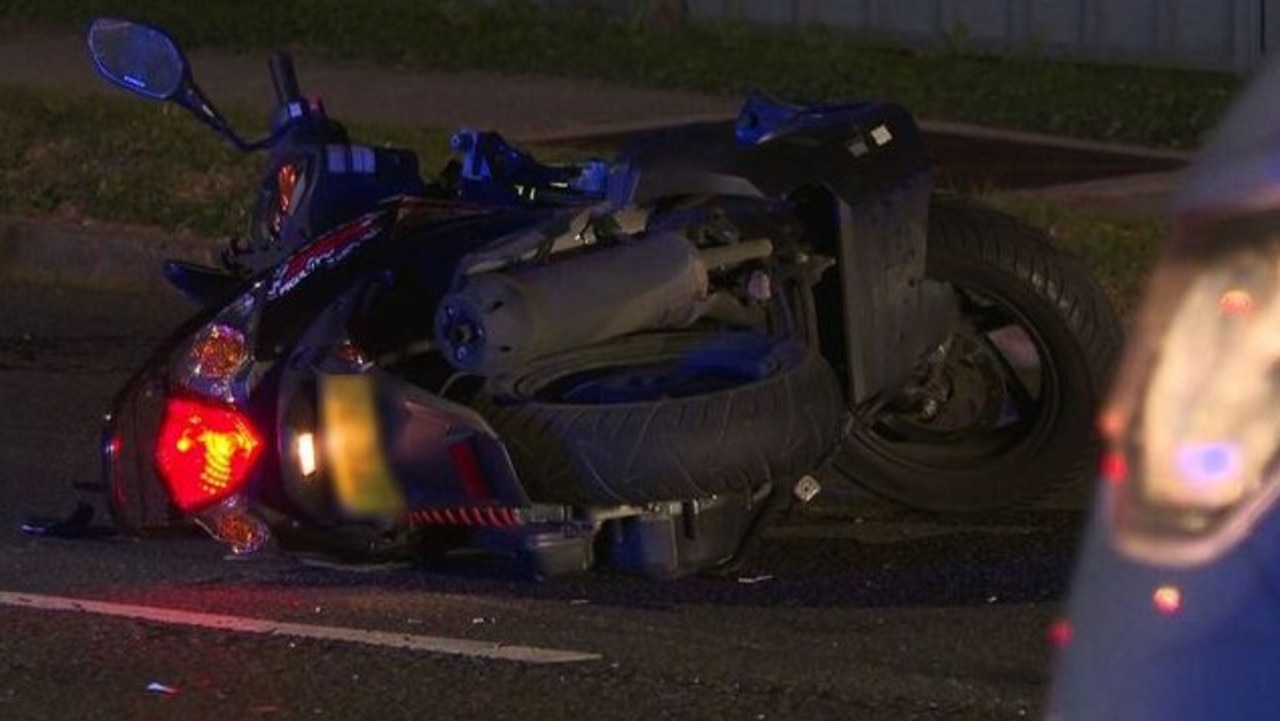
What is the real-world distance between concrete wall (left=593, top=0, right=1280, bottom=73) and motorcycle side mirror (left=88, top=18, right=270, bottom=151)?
9.49 metres

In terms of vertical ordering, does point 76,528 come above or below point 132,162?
above

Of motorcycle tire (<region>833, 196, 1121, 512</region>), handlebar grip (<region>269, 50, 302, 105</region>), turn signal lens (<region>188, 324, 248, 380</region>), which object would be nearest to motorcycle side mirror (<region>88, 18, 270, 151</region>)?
handlebar grip (<region>269, 50, 302, 105</region>)

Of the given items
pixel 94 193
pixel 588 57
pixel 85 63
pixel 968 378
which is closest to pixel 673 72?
pixel 588 57

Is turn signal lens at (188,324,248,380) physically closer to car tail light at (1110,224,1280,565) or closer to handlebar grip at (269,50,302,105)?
handlebar grip at (269,50,302,105)

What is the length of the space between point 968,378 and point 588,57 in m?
8.59

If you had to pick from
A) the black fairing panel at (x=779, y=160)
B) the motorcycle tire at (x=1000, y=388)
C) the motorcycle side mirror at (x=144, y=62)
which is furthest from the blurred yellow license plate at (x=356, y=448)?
the motorcycle tire at (x=1000, y=388)

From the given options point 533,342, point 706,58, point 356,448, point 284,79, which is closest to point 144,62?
point 284,79

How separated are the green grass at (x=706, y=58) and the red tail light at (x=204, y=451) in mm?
7456

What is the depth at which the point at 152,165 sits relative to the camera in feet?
40.2

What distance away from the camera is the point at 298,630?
6602 mm

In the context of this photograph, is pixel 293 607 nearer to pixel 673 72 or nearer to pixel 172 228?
pixel 172 228

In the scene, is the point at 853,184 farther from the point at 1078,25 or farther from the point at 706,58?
the point at 1078,25

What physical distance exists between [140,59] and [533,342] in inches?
48.3

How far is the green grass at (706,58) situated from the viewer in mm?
13953
